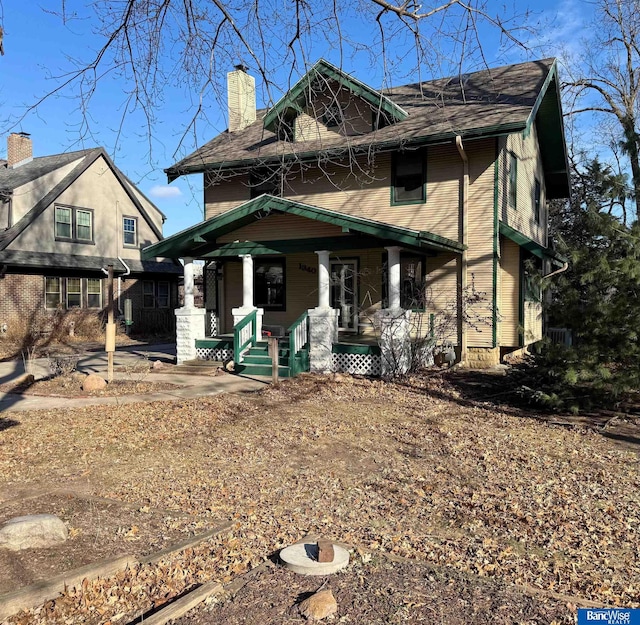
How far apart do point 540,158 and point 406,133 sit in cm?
794

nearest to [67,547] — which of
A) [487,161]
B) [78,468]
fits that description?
[78,468]

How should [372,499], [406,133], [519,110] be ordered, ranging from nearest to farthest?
[372,499] → [519,110] → [406,133]

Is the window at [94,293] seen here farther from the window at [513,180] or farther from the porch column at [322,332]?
the window at [513,180]

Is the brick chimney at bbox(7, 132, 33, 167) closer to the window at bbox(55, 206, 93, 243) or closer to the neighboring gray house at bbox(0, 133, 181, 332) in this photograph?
the neighboring gray house at bbox(0, 133, 181, 332)

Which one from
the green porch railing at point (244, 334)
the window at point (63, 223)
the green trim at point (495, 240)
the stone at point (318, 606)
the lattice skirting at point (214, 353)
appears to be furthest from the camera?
the window at point (63, 223)

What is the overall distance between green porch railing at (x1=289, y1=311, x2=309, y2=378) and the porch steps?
1.11ft

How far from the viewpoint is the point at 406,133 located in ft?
48.1

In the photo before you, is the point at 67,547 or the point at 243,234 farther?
the point at 243,234

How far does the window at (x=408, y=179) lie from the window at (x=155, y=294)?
17.0 metres

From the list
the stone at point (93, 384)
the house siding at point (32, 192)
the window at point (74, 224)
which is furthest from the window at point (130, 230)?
the stone at point (93, 384)

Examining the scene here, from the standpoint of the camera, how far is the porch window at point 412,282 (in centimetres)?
1525

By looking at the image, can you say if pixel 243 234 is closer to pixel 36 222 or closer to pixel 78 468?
pixel 78 468

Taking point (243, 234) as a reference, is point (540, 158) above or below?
above

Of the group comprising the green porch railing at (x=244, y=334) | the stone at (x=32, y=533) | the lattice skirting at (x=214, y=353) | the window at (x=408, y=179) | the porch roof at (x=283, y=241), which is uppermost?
the window at (x=408, y=179)
